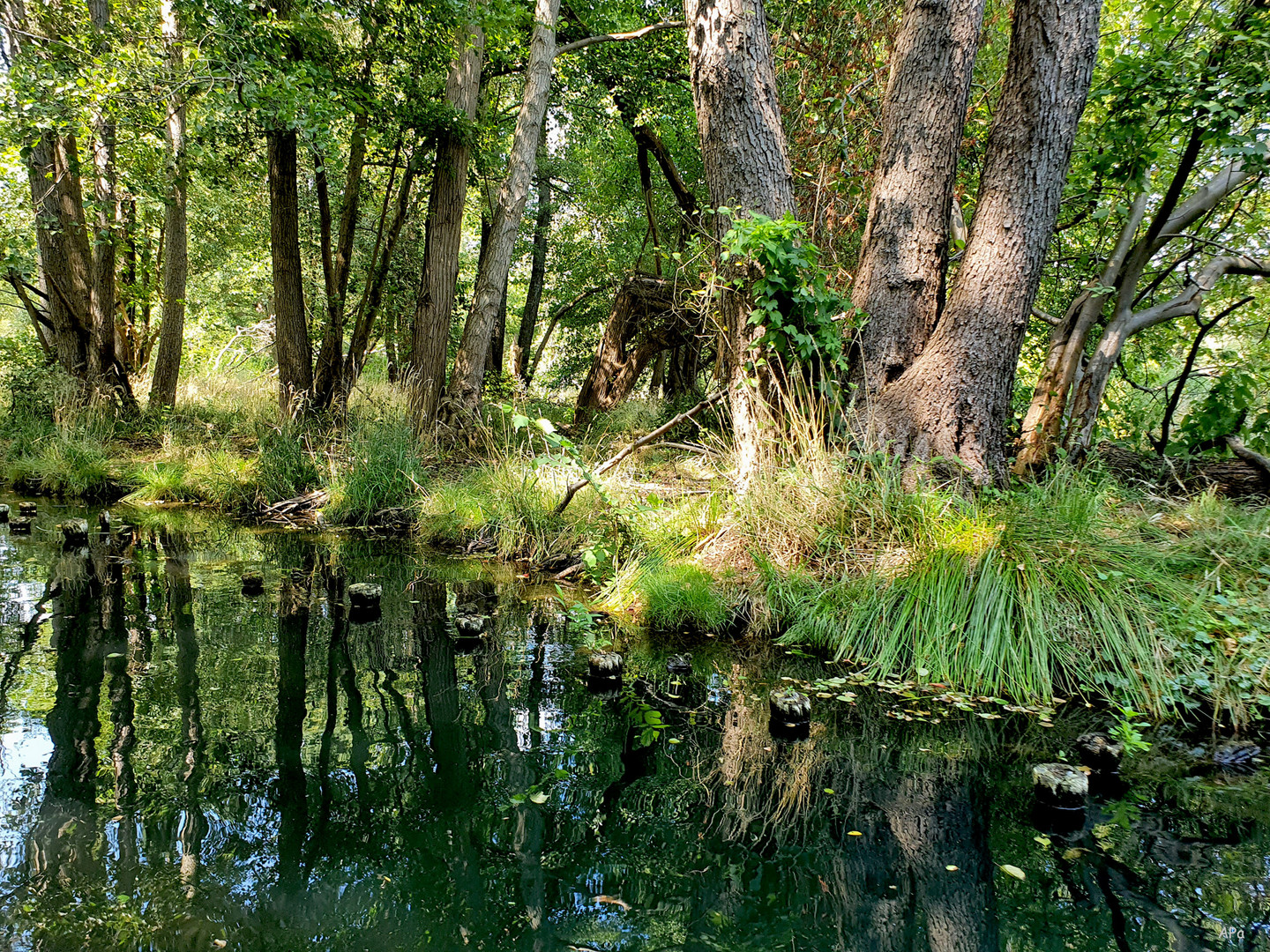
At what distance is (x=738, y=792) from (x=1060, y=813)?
1.00 m

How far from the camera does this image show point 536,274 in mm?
13227

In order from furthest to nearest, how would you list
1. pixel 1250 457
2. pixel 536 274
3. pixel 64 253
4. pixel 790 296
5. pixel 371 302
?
pixel 536 274, pixel 371 302, pixel 64 253, pixel 1250 457, pixel 790 296

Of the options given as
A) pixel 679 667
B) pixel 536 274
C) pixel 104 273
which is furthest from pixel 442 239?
pixel 679 667

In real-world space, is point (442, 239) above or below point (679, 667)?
above

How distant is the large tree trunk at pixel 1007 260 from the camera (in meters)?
4.12

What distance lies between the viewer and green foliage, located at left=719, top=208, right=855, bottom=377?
4.06m

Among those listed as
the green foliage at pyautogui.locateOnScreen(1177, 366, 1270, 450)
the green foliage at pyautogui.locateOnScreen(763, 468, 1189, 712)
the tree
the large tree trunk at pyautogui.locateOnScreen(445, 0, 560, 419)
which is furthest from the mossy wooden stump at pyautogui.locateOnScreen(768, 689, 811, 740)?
the large tree trunk at pyautogui.locateOnScreen(445, 0, 560, 419)

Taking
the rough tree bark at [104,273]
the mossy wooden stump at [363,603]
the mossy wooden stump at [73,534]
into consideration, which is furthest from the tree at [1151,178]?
the rough tree bark at [104,273]

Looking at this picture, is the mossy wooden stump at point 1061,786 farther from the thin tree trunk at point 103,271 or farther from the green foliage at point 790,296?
the thin tree trunk at point 103,271

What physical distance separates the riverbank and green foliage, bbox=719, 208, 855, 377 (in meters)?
0.60

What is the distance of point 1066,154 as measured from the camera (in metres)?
4.18

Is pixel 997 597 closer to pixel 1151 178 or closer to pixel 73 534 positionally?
pixel 1151 178

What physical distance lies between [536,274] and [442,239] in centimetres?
512

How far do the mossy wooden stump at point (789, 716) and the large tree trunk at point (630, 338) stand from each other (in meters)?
7.22
